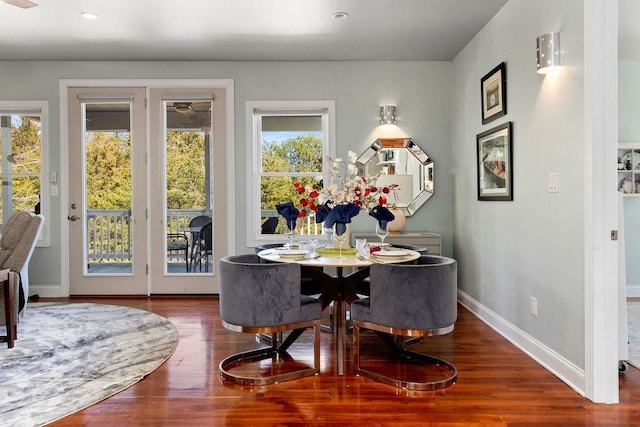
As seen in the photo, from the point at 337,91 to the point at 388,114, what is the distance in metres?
0.64

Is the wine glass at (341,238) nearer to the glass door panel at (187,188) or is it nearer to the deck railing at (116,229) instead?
the deck railing at (116,229)

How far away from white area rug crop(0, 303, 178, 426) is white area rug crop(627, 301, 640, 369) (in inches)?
125

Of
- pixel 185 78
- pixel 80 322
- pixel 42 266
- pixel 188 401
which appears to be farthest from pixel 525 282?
pixel 42 266

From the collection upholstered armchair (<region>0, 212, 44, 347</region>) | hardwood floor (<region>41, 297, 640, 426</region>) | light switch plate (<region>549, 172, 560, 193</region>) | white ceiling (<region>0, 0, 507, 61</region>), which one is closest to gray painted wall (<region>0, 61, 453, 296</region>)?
white ceiling (<region>0, 0, 507, 61</region>)

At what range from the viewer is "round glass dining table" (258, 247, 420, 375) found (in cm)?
271

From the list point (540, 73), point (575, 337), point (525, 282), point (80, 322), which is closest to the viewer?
point (575, 337)

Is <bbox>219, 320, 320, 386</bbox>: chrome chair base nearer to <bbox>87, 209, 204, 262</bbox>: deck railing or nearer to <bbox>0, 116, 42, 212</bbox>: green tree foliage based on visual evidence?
<bbox>87, 209, 204, 262</bbox>: deck railing

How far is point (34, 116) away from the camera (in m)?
4.93

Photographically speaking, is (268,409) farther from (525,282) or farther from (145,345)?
(525,282)

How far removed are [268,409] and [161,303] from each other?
279 centimetres

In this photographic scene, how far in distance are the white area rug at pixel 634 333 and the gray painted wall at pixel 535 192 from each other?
659 millimetres

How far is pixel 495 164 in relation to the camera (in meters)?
3.62

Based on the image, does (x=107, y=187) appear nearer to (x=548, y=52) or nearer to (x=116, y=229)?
(x=116, y=229)

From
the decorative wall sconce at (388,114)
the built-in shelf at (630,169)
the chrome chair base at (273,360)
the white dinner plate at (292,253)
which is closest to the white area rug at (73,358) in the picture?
the chrome chair base at (273,360)
